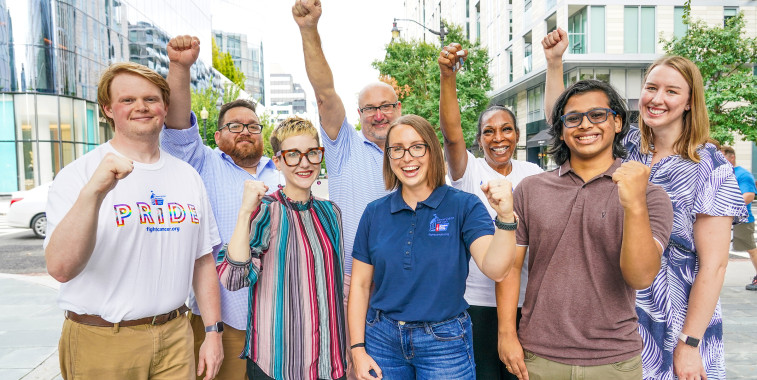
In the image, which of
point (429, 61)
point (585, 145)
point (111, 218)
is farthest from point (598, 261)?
point (429, 61)

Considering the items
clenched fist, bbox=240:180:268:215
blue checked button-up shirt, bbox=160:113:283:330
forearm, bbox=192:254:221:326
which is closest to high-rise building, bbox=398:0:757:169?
blue checked button-up shirt, bbox=160:113:283:330

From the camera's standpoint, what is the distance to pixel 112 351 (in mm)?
2275

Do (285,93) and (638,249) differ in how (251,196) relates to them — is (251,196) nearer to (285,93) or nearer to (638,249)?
(638,249)

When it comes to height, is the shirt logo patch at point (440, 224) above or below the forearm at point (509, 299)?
above

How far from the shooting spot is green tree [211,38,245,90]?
6094 centimetres

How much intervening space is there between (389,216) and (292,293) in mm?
641

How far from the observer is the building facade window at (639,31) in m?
24.4

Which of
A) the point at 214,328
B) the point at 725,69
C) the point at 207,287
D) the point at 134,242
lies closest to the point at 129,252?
the point at 134,242

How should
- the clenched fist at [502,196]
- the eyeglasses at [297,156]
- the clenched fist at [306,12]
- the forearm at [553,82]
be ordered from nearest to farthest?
the clenched fist at [502,196] → the eyeglasses at [297,156] → the clenched fist at [306,12] → the forearm at [553,82]

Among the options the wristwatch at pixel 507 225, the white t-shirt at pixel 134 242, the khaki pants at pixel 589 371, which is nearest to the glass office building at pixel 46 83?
the white t-shirt at pixel 134 242

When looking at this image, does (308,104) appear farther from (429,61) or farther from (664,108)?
(664,108)

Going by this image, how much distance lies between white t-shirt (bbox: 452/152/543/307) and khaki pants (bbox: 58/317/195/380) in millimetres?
1754

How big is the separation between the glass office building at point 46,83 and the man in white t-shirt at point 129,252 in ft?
94.5

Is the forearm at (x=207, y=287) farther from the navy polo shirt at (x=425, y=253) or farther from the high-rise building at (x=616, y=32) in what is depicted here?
the high-rise building at (x=616, y=32)
